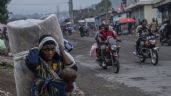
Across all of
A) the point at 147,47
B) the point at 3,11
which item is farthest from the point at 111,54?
the point at 3,11

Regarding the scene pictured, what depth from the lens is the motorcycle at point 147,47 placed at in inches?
690

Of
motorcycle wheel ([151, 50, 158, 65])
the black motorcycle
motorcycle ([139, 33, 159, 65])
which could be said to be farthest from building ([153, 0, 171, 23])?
motorcycle wheel ([151, 50, 158, 65])

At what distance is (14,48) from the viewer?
508 cm

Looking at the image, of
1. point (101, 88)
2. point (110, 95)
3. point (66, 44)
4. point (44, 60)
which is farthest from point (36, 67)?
point (101, 88)

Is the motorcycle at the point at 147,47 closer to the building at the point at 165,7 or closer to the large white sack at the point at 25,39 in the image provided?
the large white sack at the point at 25,39

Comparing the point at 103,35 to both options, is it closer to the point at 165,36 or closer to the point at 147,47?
the point at 147,47

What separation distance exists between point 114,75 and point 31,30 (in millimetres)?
9848

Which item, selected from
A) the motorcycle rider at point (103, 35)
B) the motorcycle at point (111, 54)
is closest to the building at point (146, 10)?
the motorcycle rider at point (103, 35)

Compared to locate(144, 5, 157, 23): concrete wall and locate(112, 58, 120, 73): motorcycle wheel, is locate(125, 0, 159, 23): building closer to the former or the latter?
locate(144, 5, 157, 23): concrete wall

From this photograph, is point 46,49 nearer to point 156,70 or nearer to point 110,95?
point 110,95

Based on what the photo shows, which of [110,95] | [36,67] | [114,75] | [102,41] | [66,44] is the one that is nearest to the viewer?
[36,67]

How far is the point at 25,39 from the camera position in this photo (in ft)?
16.4

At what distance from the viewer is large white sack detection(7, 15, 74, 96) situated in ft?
16.2

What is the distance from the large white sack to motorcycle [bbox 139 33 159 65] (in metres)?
12.5
